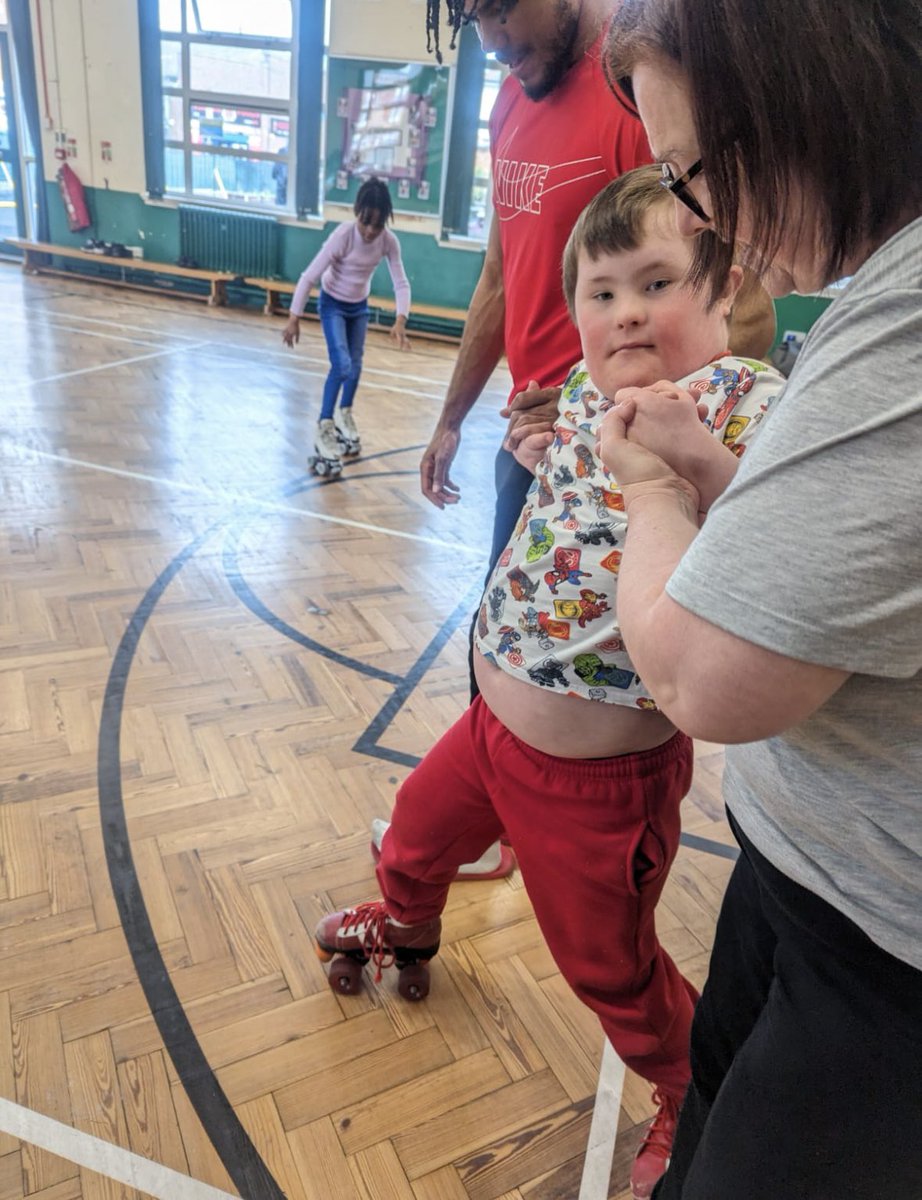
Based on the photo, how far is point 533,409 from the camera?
1.32 meters

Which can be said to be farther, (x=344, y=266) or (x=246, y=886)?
(x=344, y=266)

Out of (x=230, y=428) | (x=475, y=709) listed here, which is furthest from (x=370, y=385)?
(x=475, y=709)

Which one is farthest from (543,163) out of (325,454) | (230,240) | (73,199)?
(73,199)

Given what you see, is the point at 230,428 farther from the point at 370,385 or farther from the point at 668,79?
the point at 668,79

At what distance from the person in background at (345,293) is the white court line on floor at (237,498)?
0.77 m

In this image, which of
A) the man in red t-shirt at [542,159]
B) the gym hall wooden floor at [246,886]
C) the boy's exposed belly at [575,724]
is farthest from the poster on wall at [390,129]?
the boy's exposed belly at [575,724]

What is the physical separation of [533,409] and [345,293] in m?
4.07

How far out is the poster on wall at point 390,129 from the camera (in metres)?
9.10

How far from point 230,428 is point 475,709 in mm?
4490

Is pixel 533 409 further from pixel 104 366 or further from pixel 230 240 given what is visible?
pixel 230 240

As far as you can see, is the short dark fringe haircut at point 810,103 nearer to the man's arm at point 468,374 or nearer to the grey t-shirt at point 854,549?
the grey t-shirt at point 854,549

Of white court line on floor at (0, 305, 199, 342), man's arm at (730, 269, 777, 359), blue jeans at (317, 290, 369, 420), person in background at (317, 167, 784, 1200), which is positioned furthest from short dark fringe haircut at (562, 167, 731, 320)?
white court line on floor at (0, 305, 199, 342)

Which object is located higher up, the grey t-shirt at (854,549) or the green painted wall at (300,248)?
the grey t-shirt at (854,549)

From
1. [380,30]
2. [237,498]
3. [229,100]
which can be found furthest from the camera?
[229,100]
